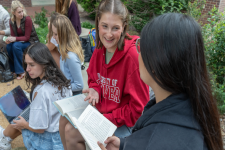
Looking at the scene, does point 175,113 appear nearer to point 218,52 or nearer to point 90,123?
point 90,123

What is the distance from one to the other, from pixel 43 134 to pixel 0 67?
2.81m

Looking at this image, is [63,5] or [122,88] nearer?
[122,88]

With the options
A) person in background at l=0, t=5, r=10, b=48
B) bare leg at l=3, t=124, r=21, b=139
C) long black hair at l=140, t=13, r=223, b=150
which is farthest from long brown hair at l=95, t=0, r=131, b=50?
person in background at l=0, t=5, r=10, b=48

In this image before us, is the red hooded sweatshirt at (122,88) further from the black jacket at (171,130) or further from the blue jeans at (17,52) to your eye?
the blue jeans at (17,52)

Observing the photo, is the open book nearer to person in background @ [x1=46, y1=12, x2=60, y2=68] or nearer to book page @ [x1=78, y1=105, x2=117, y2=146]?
book page @ [x1=78, y1=105, x2=117, y2=146]

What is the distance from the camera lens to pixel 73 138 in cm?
186

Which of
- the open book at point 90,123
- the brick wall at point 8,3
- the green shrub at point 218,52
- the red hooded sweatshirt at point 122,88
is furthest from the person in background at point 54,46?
the brick wall at point 8,3

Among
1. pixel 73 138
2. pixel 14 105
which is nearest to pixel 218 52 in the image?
pixel 73 138

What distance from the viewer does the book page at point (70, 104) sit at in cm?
182

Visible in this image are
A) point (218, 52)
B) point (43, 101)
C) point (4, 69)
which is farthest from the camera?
point (4, 69)

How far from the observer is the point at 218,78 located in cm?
348

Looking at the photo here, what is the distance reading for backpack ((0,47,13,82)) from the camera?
4293mm

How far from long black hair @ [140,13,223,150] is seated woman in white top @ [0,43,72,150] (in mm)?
1474

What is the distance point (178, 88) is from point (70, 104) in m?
1.22
